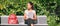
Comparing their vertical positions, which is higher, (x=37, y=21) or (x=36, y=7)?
(x=36, y=7)

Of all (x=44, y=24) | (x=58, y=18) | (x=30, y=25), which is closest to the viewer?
(x=30, y=25)

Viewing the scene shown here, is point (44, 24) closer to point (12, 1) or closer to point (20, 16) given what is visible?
point (20, 16)

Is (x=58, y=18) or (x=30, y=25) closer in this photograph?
(x=30, y=25)

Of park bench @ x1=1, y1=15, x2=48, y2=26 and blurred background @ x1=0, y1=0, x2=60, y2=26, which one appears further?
blurred background @ x1=0, y1=0, x2=60, y2=26

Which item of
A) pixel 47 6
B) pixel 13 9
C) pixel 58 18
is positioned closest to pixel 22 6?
pixel 13 9

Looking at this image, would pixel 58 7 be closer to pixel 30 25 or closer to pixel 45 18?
pixel 45 18

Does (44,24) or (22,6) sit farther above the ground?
(22,6)

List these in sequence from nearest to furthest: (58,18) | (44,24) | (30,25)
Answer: (30,25)
(44,24)
(58,18)

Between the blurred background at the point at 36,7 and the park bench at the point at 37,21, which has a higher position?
the blurred background at the point at 36,7

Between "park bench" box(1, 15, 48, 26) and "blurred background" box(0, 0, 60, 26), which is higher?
"blurred background" box(0, 0, 60, 26)

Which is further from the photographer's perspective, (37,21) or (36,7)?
(36,7)

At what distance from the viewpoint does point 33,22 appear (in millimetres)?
5078

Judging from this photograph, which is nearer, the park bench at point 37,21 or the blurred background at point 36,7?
the park bench at point 37,21

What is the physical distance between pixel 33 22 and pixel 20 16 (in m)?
0.86
